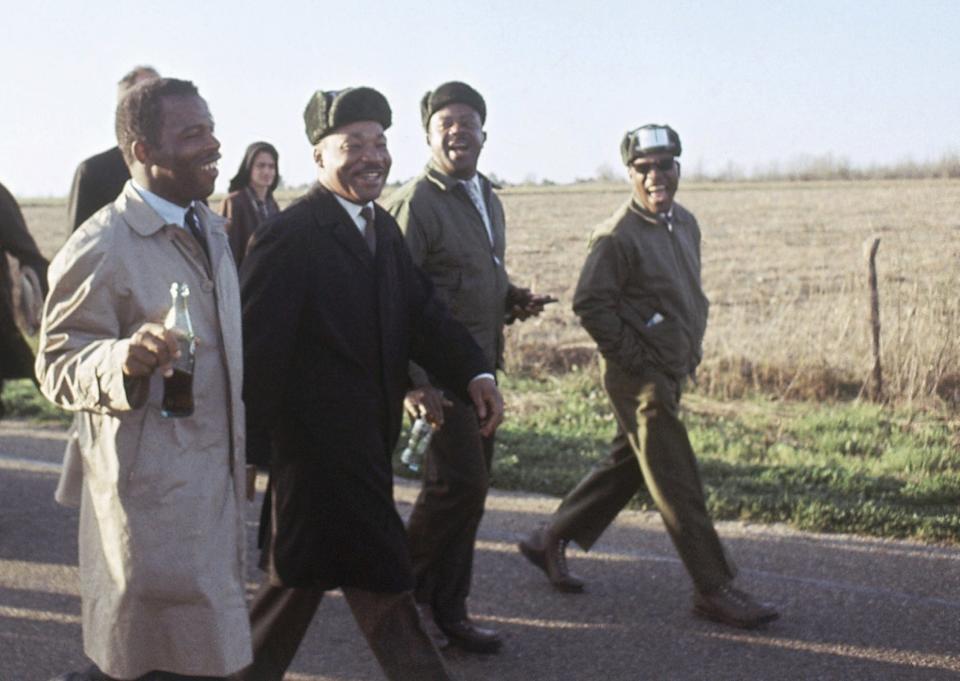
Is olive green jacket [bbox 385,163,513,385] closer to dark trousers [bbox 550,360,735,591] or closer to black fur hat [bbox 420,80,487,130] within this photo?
black fur hat [bbox 420,80,487,130]

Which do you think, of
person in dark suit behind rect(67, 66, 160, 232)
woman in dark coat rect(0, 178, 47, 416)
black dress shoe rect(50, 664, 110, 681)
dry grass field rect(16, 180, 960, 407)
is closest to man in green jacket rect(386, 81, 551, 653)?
black dress shoe rect(50, 664, 110, 681)

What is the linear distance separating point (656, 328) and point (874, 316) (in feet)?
19.8

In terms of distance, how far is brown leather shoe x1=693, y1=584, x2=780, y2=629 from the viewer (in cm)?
603

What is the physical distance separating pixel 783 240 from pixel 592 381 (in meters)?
11.5

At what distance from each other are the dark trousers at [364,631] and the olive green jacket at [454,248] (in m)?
1.49

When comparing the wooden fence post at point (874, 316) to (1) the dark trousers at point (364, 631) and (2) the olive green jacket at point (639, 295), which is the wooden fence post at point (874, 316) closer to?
(2) the olive green jacket at point (639, 295)

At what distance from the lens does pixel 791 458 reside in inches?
373

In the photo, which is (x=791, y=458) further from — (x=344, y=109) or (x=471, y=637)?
(x=344, y=109)

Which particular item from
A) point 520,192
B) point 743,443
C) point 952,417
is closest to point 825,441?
point 743,443

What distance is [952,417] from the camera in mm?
10531

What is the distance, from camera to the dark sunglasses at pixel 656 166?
6.32m

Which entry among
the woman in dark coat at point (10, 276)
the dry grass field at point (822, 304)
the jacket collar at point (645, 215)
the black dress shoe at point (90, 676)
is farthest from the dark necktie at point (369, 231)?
the dry grass field at point (822, 304)

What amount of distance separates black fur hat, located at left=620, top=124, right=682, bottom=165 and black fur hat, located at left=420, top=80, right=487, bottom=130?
642 millimetres

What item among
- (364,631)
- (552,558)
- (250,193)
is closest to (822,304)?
(250,193)
